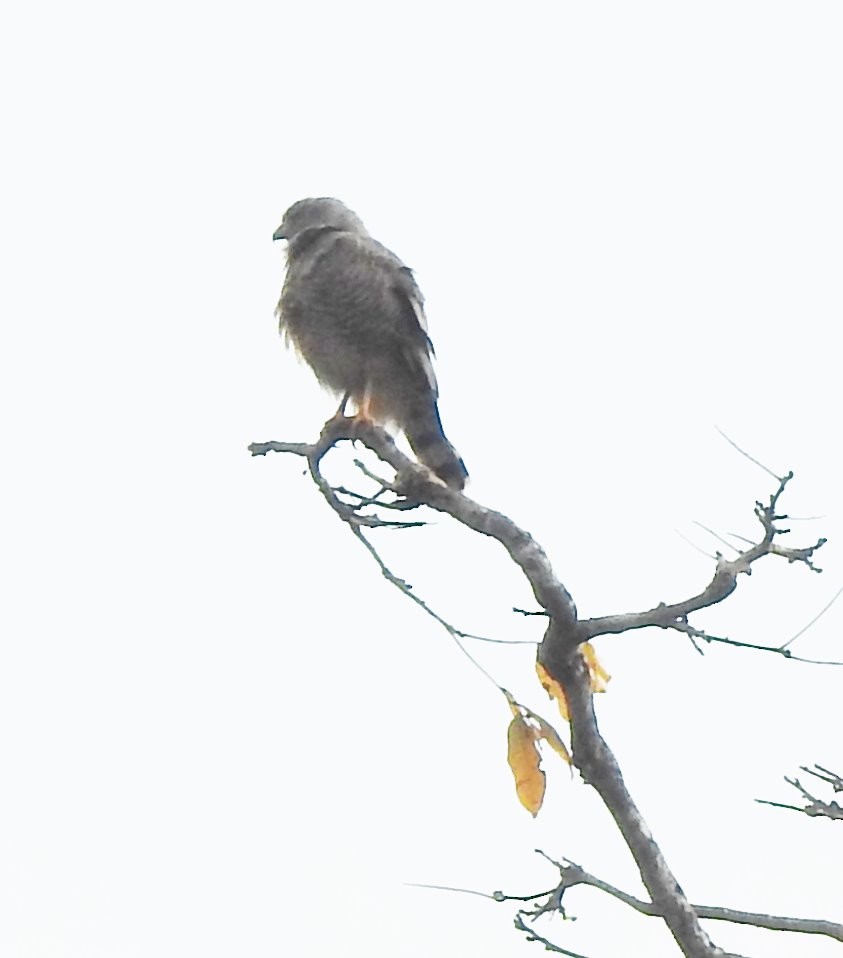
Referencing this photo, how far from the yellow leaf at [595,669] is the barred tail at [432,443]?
6.81 feet

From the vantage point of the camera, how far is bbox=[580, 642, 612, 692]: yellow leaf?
8.70 ft

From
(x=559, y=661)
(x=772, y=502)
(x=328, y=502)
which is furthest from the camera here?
(x=328, y=502)

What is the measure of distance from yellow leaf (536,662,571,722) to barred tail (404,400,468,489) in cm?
215

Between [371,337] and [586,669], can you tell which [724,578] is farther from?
[371,337]

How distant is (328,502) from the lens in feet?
10.2

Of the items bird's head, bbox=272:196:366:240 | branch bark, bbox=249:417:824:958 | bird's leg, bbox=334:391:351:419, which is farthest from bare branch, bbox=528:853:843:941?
bird's head, bbox=272:196:366:240

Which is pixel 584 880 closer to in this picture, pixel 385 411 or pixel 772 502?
pixel 772 502

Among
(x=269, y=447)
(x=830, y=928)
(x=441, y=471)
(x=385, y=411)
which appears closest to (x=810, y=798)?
(x=830, y=928)

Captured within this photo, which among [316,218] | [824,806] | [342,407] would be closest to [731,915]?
[824,806]

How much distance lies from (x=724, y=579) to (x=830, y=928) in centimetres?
A: 81

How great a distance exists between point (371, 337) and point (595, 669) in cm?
236

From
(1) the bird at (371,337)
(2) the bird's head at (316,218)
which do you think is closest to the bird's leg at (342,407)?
(1) the bird at (371,337)

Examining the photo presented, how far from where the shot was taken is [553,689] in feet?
8.53

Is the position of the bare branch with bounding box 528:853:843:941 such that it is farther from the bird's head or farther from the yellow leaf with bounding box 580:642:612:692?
the bird's head
